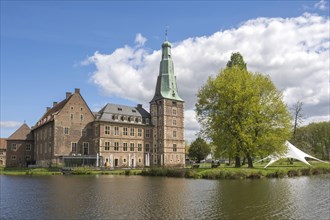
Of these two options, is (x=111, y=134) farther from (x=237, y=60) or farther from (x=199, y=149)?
(x=199, y=149)

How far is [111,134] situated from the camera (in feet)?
217

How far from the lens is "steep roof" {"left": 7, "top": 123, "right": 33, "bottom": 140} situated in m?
76.1

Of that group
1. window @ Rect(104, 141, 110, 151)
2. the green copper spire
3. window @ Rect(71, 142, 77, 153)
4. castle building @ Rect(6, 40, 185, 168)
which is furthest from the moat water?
the green copper spire

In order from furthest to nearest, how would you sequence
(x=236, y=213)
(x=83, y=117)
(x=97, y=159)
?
(x=83, y=117) → (x=97, y=159) → (x=236, y=213)

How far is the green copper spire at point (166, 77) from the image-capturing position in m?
73.8

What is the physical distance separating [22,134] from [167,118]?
3447cm

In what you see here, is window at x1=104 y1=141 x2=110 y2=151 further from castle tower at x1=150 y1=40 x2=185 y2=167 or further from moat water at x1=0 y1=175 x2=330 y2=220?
moat water at x1=0 y1=175 x2=330 y2=220

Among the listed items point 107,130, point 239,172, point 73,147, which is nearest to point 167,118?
point 107,130

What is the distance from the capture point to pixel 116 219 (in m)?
14.5

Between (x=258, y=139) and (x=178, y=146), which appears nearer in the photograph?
(x=258, y=139)

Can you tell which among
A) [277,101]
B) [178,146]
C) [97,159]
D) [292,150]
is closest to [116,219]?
[277,101]

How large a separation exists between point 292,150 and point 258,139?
12499 millimetres

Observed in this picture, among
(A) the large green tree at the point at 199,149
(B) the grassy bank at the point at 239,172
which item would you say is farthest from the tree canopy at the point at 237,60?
(A) the large green tree at the point at 199,149

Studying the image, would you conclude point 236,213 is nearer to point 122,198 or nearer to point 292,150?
point 122,198
